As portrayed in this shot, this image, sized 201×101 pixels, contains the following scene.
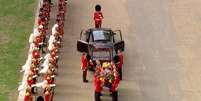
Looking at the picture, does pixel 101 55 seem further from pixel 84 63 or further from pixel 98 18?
pixel 98 18

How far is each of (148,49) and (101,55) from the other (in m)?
2.76

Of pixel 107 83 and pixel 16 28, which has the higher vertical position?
pixel 16 28

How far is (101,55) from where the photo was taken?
1565 cm

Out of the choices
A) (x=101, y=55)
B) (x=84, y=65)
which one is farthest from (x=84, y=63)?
(x=101, y=55)

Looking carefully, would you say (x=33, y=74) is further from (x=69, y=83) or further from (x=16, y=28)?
(x=16, y=28)

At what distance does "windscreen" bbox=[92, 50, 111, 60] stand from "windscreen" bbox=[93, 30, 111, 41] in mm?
676

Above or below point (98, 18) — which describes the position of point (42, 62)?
below

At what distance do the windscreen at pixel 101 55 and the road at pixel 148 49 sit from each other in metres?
0.95

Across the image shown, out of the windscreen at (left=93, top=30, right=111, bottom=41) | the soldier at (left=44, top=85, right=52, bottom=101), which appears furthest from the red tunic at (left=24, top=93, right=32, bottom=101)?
the windscreen at (left=93, top=30, right=111, bottom=41)

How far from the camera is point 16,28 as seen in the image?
1895 centimetres

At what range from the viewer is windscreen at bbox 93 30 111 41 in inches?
644

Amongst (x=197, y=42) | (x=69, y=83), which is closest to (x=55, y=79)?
(x=69, y=83)

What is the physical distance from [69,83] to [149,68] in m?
2.65

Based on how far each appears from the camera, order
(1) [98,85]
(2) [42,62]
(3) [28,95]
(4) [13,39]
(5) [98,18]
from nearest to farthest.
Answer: (3) [28,95] < (1) [98,85] < (2) [42,62] < (5) [98,18] < (4) [13,39]
